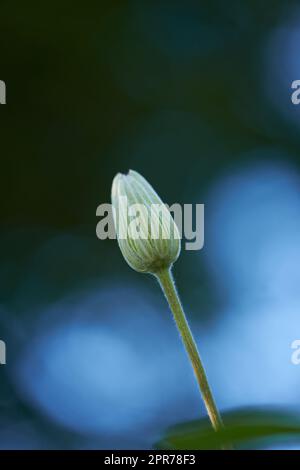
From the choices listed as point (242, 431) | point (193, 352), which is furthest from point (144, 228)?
point (242, 431)

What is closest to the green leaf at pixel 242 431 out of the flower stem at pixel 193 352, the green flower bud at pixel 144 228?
the flower stem at pixel 193 352

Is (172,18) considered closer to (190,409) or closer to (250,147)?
(250,147)

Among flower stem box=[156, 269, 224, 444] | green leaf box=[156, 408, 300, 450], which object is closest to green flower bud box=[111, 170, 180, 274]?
flower stem box=[156, 269, 224, 444]

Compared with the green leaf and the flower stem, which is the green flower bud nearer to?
the flower stem

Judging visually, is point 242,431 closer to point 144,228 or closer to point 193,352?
point 193,352

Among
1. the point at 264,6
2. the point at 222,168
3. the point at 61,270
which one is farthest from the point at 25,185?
the point at 264,6

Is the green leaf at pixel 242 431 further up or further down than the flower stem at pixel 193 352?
further down

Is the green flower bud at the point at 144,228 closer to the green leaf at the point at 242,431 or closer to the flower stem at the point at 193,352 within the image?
the flower stem at the point at 193,352
